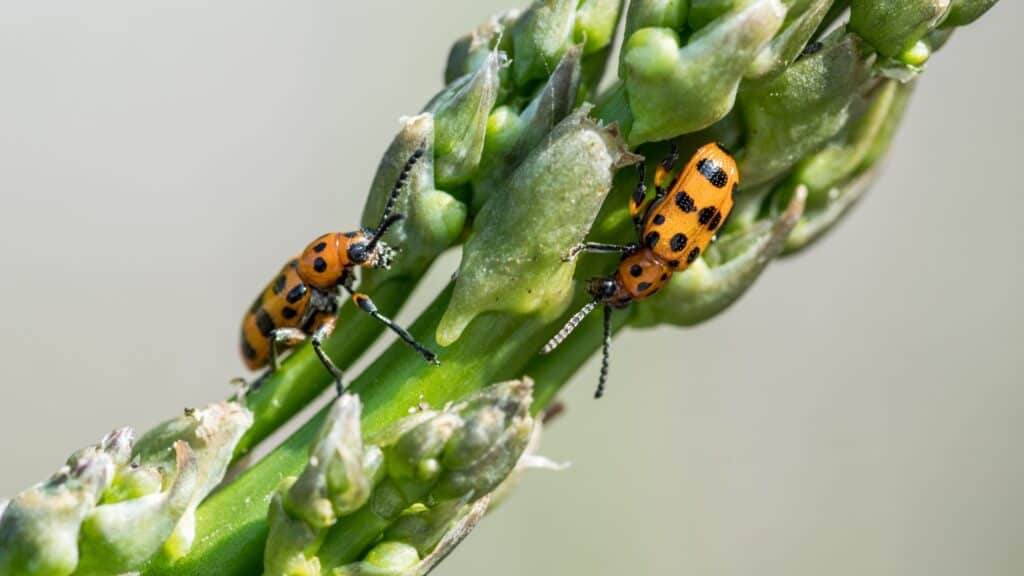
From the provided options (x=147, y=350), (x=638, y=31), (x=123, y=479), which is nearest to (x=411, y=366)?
(x=123, y=479)

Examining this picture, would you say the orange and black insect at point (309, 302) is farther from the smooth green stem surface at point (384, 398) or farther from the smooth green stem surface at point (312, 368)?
the smooth green stem surface at point (384, 398)

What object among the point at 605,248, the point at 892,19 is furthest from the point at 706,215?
the point at 892,19

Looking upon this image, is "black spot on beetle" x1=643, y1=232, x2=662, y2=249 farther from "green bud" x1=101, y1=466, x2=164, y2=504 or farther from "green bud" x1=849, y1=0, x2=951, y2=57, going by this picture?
"green bud" x1=101, y1=466, x2=164, y2=504

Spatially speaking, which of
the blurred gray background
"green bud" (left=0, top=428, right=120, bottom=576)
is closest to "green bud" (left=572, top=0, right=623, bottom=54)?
"green bud" (left=0, top=428, right=120, bottom=576)

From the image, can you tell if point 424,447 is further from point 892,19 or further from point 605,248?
point 892,19

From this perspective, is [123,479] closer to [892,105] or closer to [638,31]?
[638,31]
